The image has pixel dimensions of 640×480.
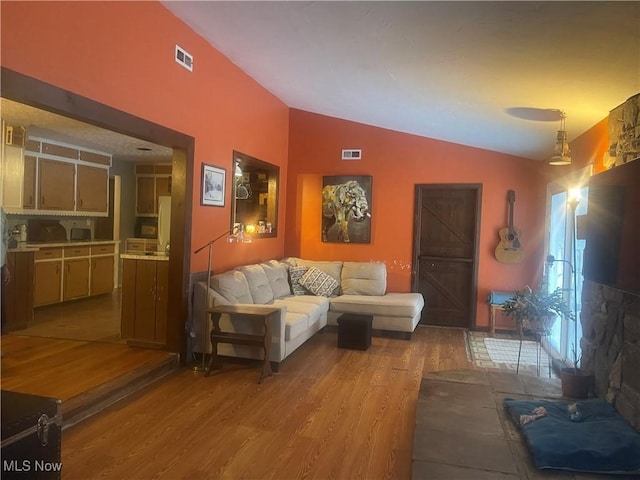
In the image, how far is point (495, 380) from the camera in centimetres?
355

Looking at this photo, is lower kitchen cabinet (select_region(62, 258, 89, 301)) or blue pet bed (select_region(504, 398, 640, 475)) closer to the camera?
blue pet bed (select_region(504, 398, 640, 475))

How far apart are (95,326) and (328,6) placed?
441cm

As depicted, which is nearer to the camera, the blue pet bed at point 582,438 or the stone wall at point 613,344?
the blue pet bed at point 582,438

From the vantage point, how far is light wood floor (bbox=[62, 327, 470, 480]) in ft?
8.49

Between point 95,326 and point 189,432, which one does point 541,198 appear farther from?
point 95,326

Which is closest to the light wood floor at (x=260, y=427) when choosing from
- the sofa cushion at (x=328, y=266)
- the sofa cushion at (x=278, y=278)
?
the sofa cushion at (x=278, y=278)

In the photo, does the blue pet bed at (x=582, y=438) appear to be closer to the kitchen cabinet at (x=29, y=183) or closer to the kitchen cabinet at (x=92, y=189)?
the kitchen cabinet at (x=29, y=183)

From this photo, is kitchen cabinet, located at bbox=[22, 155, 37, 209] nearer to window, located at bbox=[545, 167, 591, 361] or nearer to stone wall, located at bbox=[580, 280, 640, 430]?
window, located at bbox=[545, 167, 591, 361]

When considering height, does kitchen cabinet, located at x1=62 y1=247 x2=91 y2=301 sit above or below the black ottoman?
above

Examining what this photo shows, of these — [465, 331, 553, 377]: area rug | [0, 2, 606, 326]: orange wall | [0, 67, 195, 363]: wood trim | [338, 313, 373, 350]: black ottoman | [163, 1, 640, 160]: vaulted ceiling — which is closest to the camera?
[163, 1, 640, 160]: vaulted ceiling

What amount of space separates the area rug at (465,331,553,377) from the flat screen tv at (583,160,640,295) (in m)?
1.82

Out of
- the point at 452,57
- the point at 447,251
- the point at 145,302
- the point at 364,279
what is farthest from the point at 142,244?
the point at 452,57

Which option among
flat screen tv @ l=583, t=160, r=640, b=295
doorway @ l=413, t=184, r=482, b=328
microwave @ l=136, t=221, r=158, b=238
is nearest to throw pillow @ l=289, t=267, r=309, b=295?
doorway @ l=413, t=184, r=482, b=328
